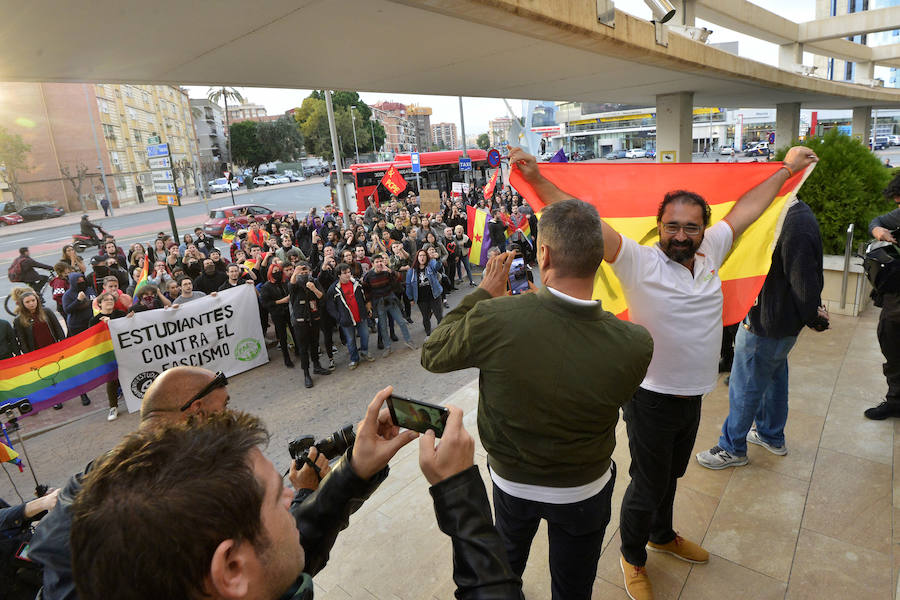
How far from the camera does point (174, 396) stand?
70.5 inches

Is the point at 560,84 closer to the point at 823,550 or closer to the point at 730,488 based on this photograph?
the point at 730,488

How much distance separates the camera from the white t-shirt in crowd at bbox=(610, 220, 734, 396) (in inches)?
95.1

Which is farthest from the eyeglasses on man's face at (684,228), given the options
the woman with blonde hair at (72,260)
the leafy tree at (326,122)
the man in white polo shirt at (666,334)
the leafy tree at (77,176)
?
the leafy tree at (326,122)

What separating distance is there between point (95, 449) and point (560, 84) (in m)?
8.51

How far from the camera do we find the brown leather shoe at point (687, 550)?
2896 mm

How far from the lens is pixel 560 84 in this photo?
8.39 meters

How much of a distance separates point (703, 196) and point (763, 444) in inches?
82.3

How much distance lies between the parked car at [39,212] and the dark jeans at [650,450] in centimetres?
4684

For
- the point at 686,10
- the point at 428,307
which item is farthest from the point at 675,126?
the point at 428,307

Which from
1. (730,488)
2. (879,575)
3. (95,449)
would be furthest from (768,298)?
(95,449)

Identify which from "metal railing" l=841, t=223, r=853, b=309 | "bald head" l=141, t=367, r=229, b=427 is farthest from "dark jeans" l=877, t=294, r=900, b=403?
"bald head" l=141, t=367, r=229, b=427

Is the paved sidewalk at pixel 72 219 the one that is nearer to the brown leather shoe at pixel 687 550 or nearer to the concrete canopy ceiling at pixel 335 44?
the concrete canopy ceiling at pixel 335 44

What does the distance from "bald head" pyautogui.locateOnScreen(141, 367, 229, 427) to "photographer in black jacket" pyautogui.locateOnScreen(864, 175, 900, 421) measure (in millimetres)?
5132

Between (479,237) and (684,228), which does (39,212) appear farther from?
(684,228)
